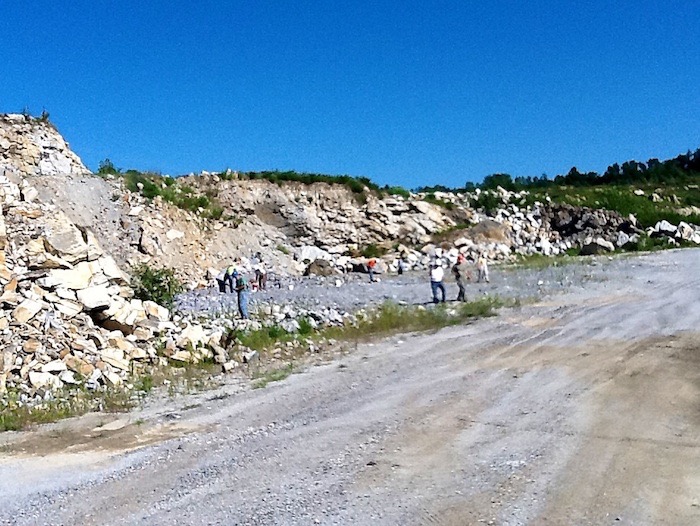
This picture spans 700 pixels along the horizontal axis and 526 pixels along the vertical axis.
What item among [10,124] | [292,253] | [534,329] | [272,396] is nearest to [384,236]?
[292,253]

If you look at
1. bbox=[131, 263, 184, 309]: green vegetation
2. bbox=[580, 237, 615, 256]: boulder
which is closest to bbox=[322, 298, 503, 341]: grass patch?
bbox=[131, 263, 184, 309]: green vegetation

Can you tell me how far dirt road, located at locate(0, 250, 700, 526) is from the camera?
536 centimetres

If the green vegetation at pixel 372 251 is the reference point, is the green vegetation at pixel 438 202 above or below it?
above

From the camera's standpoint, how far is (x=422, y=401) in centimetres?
854

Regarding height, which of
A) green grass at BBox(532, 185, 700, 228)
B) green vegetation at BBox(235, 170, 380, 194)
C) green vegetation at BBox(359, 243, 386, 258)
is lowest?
green vegetation at BBox(359, 243, 386, 258)

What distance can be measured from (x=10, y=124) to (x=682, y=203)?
146 feet

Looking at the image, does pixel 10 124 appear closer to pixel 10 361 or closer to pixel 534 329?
pixel 10 361

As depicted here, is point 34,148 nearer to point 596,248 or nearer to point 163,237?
point 163,237

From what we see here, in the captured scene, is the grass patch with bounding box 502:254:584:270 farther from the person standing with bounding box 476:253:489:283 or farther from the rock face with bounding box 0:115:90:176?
the rock face with bounding box 0:115:90:176

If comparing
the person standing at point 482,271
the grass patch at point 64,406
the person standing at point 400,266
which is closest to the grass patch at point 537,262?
the person standing at point 482,271

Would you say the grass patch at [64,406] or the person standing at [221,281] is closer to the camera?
the grass patch at [64,406]

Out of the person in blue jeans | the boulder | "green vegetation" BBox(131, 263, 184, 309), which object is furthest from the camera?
the boulder

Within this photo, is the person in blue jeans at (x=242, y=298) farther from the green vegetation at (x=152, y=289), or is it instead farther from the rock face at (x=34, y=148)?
the rock face at (x=34, y=148)

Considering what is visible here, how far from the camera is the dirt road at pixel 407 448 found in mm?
5363
